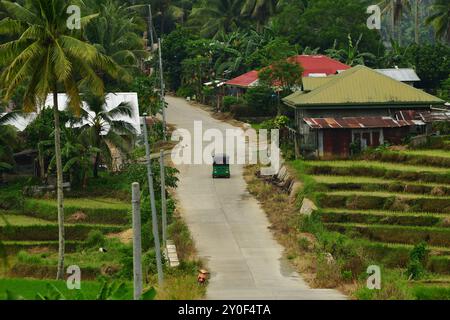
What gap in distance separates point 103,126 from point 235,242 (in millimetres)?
13190

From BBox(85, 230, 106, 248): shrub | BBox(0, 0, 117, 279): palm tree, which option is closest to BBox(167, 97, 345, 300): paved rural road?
BBox(85, 230, 106, 248): shrub

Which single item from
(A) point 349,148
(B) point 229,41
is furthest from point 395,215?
(B) point 229,41

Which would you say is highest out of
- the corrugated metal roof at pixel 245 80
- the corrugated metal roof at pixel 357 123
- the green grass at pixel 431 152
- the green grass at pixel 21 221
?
the corrugated metal roof at pixel 245 80

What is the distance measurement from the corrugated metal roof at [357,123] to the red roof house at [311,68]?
645 inches

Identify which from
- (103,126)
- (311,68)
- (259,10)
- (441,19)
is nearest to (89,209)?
(103,126)

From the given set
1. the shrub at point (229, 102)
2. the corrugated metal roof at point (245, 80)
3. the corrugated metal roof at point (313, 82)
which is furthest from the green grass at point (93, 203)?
the corrugated metal roof at point (245, 80)

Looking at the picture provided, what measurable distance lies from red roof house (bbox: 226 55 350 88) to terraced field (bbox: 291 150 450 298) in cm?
2168

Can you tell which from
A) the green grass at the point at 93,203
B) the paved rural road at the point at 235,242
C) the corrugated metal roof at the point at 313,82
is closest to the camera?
the paved rural road at the point at 235,242

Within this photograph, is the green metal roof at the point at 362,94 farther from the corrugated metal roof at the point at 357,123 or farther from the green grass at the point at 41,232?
the green grass at the point at 41,232

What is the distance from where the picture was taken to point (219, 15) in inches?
3602

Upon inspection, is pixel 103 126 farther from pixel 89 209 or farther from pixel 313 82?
pixel 313 82

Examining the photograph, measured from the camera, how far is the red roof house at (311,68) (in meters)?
69.9

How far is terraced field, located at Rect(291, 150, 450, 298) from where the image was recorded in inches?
1517

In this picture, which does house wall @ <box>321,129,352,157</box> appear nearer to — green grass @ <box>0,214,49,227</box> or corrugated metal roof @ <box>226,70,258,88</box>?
green grass @ <box>0,214,49,227</box>
